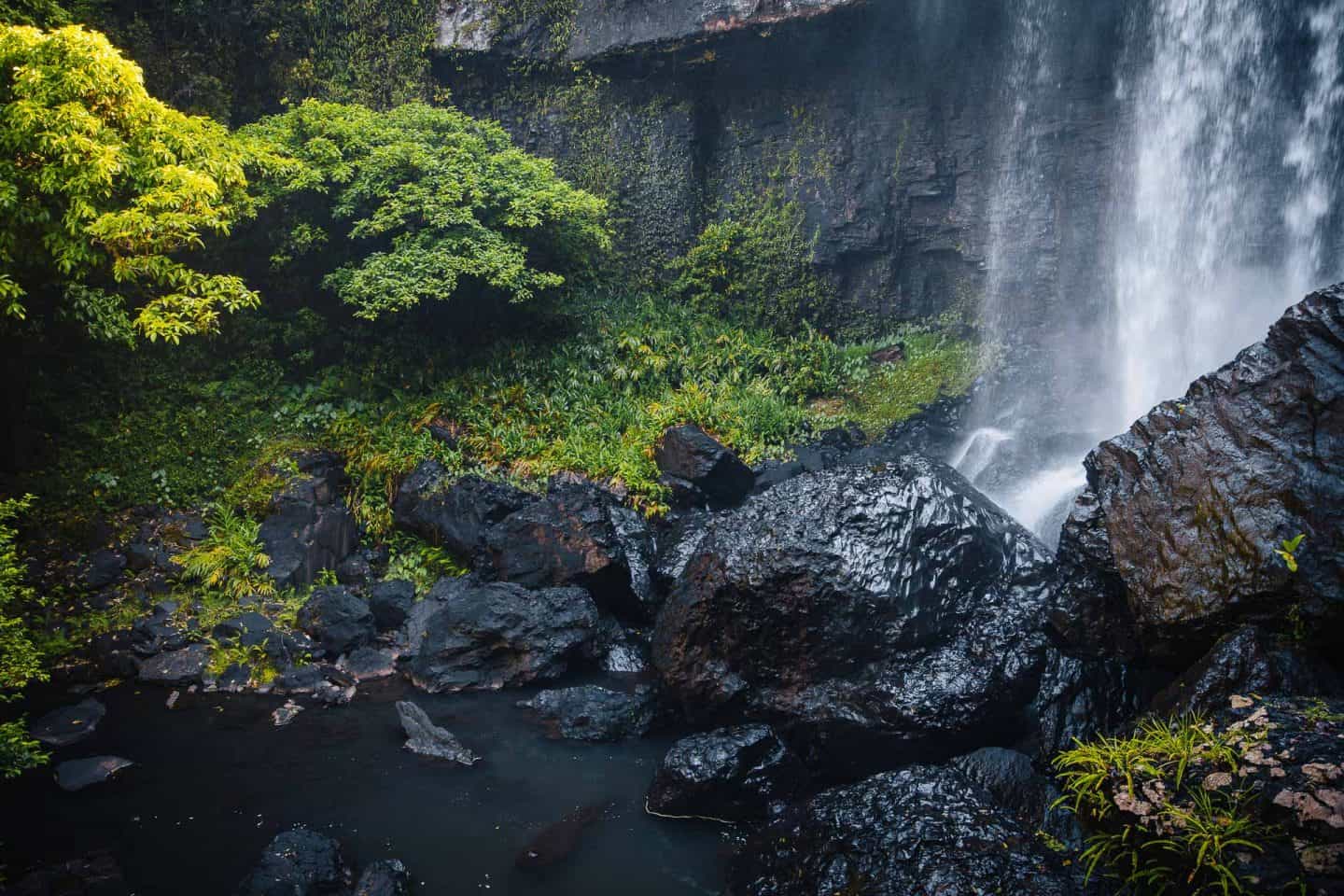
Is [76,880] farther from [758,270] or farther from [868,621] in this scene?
[758,270]

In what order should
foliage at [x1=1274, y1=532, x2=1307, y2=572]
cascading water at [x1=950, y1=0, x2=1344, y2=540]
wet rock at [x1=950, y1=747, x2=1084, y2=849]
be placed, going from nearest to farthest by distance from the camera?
foliage at [x1=1274, y1=532, x2=1307, y2=572] < wet rock at [x1=950, y1=747, x2=1084, y2=849] < cascading water at [x1=950, y1=0, x2=1344, y2=540]

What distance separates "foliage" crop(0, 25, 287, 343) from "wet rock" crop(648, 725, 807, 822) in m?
8.10

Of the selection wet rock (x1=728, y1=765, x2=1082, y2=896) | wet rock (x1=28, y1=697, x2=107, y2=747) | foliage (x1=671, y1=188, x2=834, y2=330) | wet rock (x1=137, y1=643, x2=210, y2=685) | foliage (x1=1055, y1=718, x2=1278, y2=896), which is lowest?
wet rock (x1=28, y1=697, x2=107, y2=747)

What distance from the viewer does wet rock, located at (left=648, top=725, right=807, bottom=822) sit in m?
6.43

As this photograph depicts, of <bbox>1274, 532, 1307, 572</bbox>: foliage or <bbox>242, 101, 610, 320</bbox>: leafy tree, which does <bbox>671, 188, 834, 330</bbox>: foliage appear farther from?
<bbox>1274, 532, 1307, 572</bbox>: foliage

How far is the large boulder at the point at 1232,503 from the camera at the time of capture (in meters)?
5.10

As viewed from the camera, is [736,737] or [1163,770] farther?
[736,737]

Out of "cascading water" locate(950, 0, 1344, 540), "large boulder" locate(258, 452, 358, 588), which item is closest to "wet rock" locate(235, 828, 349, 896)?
"large boulder" locate(258, 452, 358, 588)

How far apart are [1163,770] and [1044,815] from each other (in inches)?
72.9

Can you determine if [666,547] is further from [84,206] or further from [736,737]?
[84,206]

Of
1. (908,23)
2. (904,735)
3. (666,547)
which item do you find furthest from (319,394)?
(908,23)

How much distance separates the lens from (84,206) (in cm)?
838

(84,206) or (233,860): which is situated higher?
(84,206)

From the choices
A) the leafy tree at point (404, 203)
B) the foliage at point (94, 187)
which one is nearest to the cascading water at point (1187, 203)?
the leafy tree at point (404, 203)
